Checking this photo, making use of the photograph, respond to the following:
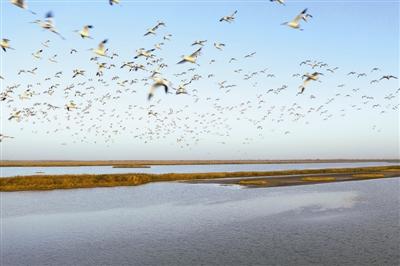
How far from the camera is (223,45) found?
24.1 metres

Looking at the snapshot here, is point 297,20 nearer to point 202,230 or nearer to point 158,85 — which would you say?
point 158,85

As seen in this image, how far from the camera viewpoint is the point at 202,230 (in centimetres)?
2794

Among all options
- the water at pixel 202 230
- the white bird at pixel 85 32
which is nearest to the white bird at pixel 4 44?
the white bird at pixel 85 32

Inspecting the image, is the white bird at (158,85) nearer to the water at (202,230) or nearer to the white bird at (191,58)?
the white bird at (191,58)

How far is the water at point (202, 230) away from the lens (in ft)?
69.5

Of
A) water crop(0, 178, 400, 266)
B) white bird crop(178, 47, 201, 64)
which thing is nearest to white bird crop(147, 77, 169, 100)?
white bird crop(178, 47, 201, 64)

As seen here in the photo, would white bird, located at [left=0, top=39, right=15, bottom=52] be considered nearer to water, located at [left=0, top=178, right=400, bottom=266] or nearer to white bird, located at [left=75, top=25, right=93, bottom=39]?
white bird, located at [left=75, top=25, right=93, bottom=39]

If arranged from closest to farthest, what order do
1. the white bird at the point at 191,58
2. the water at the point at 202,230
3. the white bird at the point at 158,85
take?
the white bird at the point at 158,85
the white bird at the point at 191,58
the water at the point at 202,230

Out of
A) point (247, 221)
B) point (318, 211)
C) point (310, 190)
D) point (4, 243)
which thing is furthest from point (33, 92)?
point (310, 190)

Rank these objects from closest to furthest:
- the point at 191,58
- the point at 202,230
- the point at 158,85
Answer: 1. the point at 158,85
2. the point at 191,58
3. the point at 202,230

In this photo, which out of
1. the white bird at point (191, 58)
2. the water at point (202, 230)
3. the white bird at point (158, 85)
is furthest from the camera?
the water at point (202, 230)

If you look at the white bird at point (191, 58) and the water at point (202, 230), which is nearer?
the white bird at point (191, 58)

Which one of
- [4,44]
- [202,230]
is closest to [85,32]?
[4,44]

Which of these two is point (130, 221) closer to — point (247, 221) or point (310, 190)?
point (247, 221)
